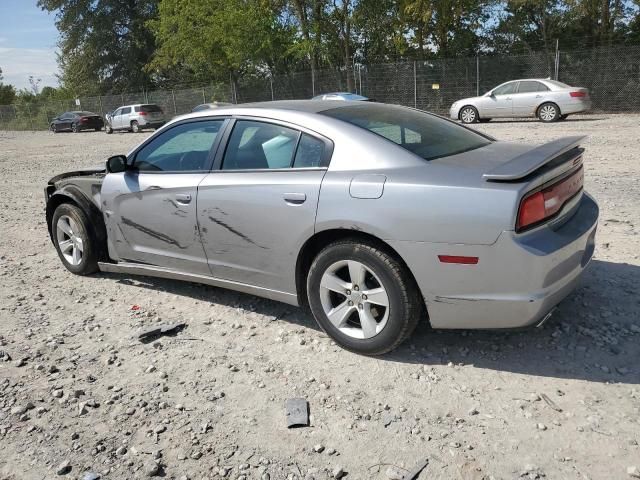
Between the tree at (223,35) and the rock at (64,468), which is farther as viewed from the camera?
the tree at (223,35)

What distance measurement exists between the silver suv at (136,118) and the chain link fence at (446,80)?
3990 millimetres

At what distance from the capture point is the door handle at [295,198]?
355cm

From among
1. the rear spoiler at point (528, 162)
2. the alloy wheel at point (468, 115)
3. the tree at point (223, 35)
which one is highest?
the tree at point (223, 35)

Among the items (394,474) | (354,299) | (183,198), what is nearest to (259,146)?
(183,198)

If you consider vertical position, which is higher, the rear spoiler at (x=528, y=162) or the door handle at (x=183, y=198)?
the rear spoiler at (x=528, y=162)

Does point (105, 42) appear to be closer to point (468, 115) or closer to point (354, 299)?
point (468, 115)

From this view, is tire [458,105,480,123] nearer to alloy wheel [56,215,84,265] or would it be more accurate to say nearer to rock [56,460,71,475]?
alloy wheel [56,215,84,265]

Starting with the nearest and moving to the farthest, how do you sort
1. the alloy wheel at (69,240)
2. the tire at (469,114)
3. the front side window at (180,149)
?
the front side window at (180,149) → the alloy wheel at (69,240) → the tire at (469,114)

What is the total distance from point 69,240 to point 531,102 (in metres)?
17.0

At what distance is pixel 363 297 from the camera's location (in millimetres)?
3436

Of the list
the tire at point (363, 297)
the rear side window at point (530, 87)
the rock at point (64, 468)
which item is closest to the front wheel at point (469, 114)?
the rear side window at point (530, 87)

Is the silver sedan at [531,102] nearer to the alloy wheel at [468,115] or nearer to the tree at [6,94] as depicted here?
the alloy wheel at [468,115]

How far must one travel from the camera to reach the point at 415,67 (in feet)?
84.9

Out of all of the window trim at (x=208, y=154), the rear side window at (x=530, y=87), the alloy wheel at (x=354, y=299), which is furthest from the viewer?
the rear side window at (x=530, y=87)
